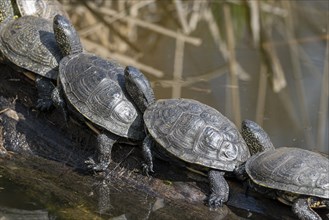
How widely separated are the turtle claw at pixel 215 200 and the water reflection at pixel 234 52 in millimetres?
2154

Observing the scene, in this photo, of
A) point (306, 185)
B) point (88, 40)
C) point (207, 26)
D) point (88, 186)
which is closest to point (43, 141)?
point (88, 186)

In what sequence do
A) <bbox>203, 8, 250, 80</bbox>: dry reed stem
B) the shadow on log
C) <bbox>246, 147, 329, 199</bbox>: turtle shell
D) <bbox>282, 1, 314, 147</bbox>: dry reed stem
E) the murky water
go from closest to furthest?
1. <bbox>246, 147, 329, 199</bbox>: turtle shell
2. the shadow on log
3. <bbox>282, 1, 314, 147</bbox>: dry reed stem
4. the murky water
5. <bbox>203, 8, 250, 80</bbox>: dry reed stem

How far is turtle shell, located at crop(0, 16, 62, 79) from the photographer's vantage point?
519cm

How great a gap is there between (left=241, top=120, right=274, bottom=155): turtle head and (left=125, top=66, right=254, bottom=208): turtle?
0.13m

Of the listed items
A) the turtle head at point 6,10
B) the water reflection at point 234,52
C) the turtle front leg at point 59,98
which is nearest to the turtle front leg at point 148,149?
the turtle front leg at point 59,98

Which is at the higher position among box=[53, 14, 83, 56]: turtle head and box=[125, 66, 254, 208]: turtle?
box=[53, 14, 83, 56]: turtle head

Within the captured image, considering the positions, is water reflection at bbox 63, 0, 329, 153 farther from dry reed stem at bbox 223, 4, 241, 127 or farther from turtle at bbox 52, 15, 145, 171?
turtle at bbox 52, 15, 145, 171

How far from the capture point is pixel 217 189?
14.5ft

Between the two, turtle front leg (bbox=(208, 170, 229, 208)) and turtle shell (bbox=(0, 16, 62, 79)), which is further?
turtle shell (bbox=(0, 16, 62, 79))

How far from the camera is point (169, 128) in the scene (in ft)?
14.8

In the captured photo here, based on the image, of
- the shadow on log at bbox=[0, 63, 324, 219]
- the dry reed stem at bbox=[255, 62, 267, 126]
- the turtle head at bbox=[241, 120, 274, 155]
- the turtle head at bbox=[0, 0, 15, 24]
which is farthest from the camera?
the dry reed stem at bbox=[255, 62, 267, 126]

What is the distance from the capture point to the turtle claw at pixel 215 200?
439cm

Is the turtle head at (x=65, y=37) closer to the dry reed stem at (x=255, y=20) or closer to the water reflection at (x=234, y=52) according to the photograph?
the water reflection at (x=234, y=52)

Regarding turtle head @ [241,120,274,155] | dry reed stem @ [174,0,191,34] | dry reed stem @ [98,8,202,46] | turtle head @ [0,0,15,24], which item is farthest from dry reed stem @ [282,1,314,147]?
turtle head @ [0,0,15,24]
